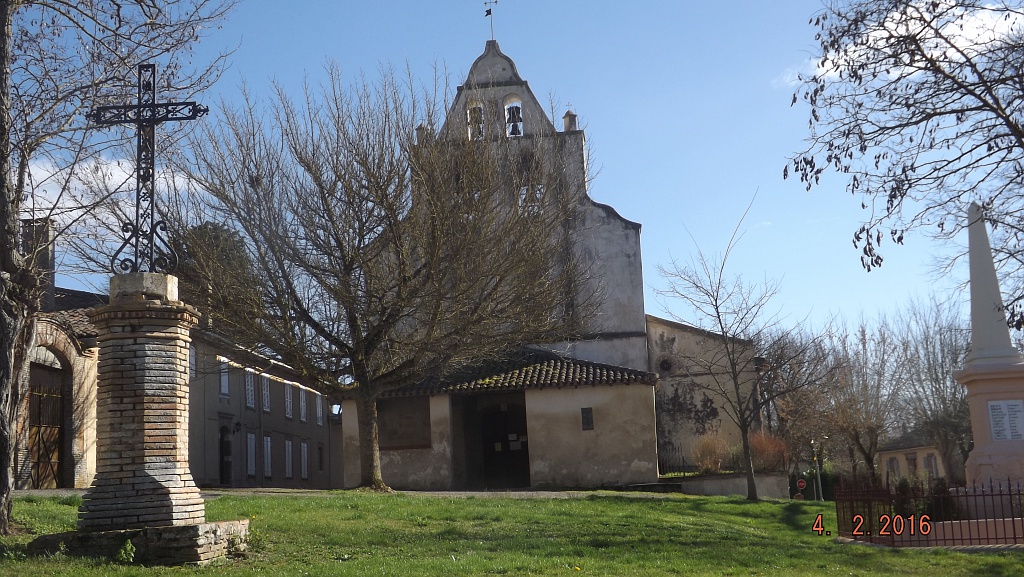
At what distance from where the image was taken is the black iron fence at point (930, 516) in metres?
14.1

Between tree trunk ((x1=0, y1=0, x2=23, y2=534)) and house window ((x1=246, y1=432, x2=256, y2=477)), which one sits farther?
house window ((x1=246, y1=432, x2=256, y2=477))

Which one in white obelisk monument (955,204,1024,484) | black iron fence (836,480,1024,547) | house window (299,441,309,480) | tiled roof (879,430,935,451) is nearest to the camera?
black iron fence (836,480,1024,547)

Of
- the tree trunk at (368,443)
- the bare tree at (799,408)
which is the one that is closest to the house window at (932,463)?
the bare tree at (799,408)

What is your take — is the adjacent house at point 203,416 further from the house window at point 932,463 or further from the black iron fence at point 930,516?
the house window at point 932,463

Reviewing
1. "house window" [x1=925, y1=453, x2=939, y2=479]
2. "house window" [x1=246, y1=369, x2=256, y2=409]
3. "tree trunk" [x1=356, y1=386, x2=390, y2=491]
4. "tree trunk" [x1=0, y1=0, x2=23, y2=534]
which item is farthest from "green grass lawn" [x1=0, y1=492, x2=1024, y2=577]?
"house window" [x1=925, y1=453, x2=939, y2=479]


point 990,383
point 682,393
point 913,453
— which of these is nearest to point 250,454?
point 682,393

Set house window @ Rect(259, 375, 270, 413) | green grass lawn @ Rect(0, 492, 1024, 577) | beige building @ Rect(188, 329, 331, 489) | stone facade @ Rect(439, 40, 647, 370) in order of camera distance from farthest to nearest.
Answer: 1. house window @ Rect(259, 375, 270, 413)
2. stone facade @ Rect(439, 40, 647, 370)
3. beige building @ Rect(188, 329, 331, 489)
4. green grass lawn @ Rect(0, 492, 1024, 577)

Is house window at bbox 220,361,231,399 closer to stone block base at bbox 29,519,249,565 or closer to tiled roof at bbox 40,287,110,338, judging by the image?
tiled roof at bbox 40,287,110,338

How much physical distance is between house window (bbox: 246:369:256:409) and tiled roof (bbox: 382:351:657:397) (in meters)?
7.85

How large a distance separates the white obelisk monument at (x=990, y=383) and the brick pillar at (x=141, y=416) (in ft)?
43.2

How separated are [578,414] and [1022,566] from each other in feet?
58.7

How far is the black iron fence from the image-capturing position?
14070 mm

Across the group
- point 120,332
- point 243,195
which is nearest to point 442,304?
point 243,195

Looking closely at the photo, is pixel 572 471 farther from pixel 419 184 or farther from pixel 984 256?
pixel 984 256
